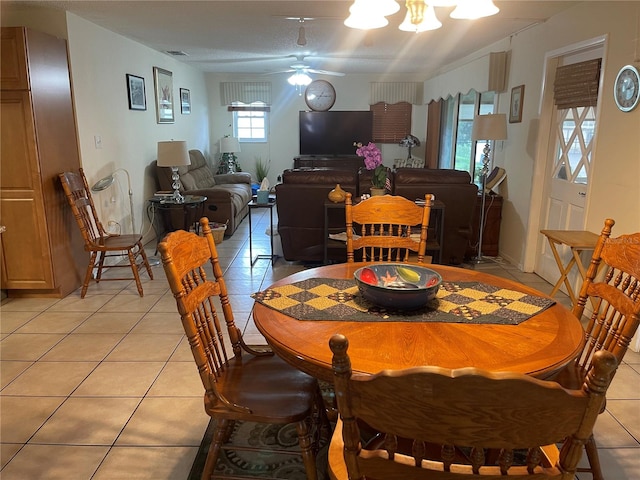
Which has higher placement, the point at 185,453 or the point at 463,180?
the point at 463,180

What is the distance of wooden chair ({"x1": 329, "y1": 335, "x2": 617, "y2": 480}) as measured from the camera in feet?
2.63

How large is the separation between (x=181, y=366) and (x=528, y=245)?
3.33 meters

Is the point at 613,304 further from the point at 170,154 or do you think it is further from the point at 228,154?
the point at 228,154

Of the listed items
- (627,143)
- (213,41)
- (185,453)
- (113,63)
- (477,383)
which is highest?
(213,41)

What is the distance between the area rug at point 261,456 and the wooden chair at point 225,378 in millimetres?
153

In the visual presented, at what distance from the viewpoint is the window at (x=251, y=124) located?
9016mm

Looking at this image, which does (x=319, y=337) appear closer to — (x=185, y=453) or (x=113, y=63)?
(x=185, y=453)

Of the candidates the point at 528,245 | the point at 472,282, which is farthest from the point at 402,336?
the point at 528,245

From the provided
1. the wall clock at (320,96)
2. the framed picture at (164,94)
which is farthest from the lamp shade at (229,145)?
the wall clock at (320,96)

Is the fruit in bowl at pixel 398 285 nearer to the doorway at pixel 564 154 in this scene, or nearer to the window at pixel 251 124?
the doorway at pixel 564 154

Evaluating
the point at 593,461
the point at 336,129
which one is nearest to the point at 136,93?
the point at 336,129

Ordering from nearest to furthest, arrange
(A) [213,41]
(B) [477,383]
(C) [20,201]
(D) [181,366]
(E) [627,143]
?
(B) [477,383] → (D) [181,366] → (E) [627,143] → (C) [20,201] → (A) [213,41]

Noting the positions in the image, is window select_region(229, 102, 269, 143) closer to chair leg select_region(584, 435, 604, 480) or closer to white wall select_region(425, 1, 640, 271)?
white wall select_region(425, 1, 640, 271)

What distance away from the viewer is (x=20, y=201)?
3.52m
